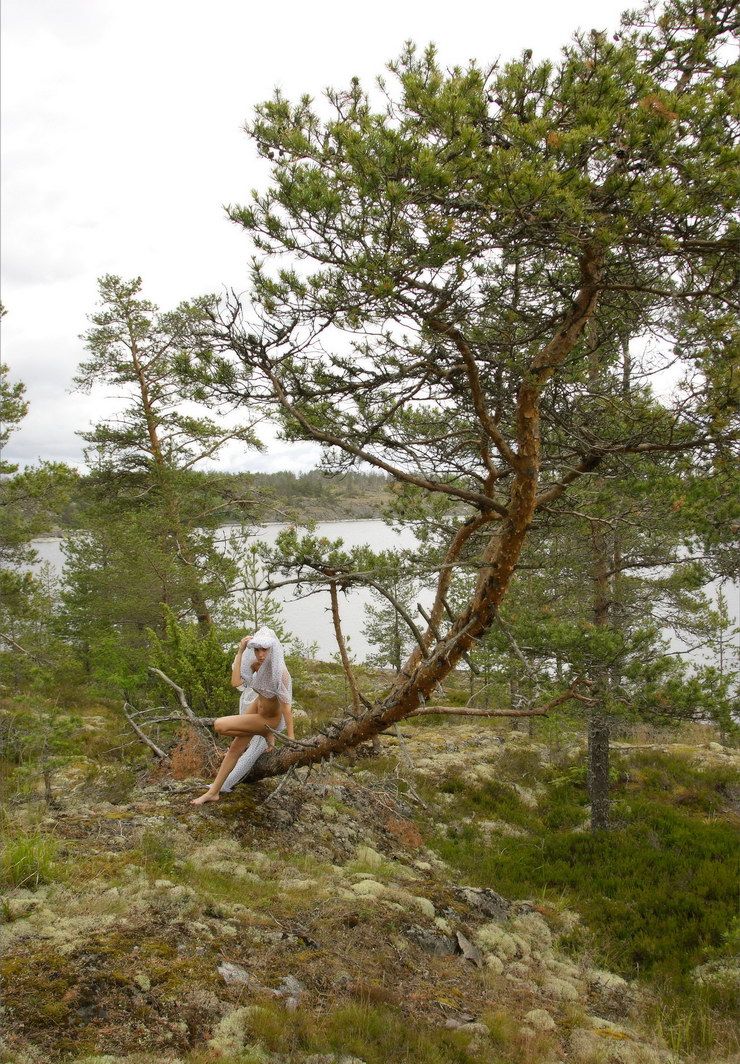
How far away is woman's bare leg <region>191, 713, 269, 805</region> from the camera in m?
5.67

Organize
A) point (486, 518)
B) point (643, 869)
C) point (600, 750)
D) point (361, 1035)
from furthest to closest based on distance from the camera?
point (600, 750)
point (643, 869)
point (486, 518)
point (361, 1035)

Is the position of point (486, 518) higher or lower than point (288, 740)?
higher

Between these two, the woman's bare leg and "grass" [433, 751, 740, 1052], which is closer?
the woman's bare leg

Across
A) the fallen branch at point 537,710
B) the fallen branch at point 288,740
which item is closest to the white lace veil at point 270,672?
the fallen branch at point 288,740

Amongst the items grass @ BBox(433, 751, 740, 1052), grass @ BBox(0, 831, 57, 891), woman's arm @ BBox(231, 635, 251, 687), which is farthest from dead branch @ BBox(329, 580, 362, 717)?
grass @ BBox(433, 751, 740, 1052)

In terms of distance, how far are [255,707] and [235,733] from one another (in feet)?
0.97

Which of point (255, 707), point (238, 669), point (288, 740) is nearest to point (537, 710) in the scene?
point (288, 740)

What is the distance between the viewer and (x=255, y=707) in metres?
5.80

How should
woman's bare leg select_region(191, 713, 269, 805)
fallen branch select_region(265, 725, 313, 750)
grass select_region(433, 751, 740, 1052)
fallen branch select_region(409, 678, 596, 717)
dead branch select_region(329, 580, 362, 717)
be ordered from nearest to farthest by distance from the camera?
fallen branch select_region(409, 678, 596, 717) < dead branch select_region(329, 580, 362, 717) < fallen branch select_region(265, 725, 313, 750) < woman's bare leg select_region(191, 713, 269, 805) < grass select_region(433, 751, 740, 1052)

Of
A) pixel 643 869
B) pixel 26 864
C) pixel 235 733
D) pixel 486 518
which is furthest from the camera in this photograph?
pixel 643 869

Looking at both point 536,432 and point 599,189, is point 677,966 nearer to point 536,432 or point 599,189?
point 536,432

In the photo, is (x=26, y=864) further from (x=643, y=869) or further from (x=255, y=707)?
(x=643, y=869)

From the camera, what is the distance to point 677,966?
21.2 ft

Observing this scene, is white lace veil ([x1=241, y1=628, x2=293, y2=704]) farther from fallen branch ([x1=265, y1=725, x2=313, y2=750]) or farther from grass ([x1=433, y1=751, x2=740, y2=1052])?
grass ([x1=433, y1=751, x2=740, y2=1052])
